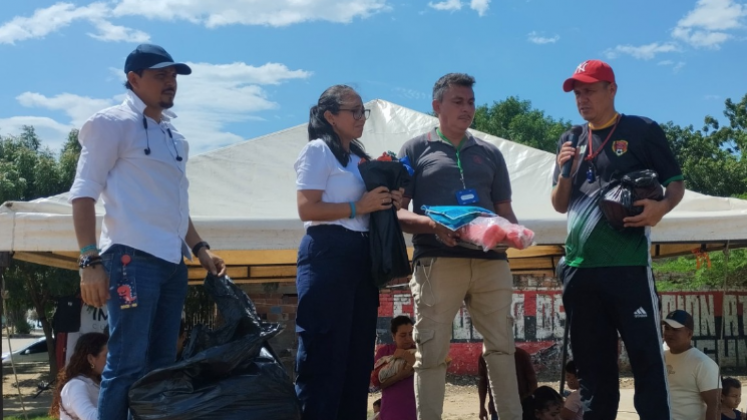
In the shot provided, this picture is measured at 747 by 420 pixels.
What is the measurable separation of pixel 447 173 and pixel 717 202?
6.20 feet

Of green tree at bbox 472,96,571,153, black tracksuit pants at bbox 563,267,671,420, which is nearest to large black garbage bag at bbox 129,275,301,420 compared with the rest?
black tracksuit pants at bbox 563,267,671,420

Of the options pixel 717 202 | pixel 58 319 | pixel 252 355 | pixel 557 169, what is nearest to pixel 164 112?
pixel 252 355

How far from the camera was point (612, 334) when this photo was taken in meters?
3.44

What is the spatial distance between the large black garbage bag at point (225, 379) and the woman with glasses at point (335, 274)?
157 mm

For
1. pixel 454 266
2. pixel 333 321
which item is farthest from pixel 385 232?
pixel 454 266

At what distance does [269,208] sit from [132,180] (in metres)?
1.67

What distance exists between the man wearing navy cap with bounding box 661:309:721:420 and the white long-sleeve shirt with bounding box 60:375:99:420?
3.43 meters

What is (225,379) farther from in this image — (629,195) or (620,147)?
(620,147)

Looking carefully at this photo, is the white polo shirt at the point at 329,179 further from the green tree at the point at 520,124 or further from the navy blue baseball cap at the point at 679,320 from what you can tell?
the green tree at the point at 520,124

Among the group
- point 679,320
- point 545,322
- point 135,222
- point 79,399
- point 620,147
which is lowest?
point 545,322

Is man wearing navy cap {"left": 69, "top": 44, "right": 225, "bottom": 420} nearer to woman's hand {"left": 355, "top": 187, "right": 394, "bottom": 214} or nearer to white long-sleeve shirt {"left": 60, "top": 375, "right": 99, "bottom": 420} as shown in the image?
woman's hand {"left": 355, "top": 187, "right": 394, "bottom": 214}

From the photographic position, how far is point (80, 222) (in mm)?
2809

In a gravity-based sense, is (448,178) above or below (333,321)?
above

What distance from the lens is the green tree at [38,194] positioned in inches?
600
